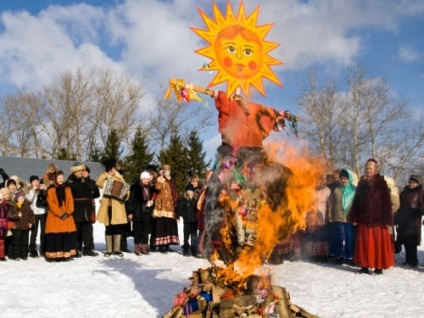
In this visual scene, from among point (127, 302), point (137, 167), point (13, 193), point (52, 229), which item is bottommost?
point (127, 302)

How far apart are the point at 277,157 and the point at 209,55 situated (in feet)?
3.96

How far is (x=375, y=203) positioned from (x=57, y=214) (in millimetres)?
5904

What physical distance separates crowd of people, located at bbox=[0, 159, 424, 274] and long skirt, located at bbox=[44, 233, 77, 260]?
0.06 ft

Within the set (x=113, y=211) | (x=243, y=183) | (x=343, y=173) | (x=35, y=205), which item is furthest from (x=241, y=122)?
(x=35, y=205)

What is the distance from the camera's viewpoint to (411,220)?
8.96 metres

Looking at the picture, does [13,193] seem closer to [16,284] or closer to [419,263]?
[16,284]

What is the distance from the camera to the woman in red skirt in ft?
26.1

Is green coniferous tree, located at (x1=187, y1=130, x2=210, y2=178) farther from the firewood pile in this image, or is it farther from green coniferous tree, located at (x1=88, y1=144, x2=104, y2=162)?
the firewood pile

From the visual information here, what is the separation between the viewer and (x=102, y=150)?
4009cm

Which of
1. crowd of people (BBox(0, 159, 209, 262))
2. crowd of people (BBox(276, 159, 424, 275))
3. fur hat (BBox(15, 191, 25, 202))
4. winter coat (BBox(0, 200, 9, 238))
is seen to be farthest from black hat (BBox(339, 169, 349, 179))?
winter coat (BBox(0, 200, 9, 238))

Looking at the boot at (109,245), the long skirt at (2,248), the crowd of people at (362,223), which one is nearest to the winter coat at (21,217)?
the long skirt at (2,248)

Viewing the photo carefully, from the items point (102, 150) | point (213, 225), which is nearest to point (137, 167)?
point (102, 150)

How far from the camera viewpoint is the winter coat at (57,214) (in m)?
9.07

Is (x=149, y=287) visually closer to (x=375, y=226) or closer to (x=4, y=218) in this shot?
(x=4, y=218)
